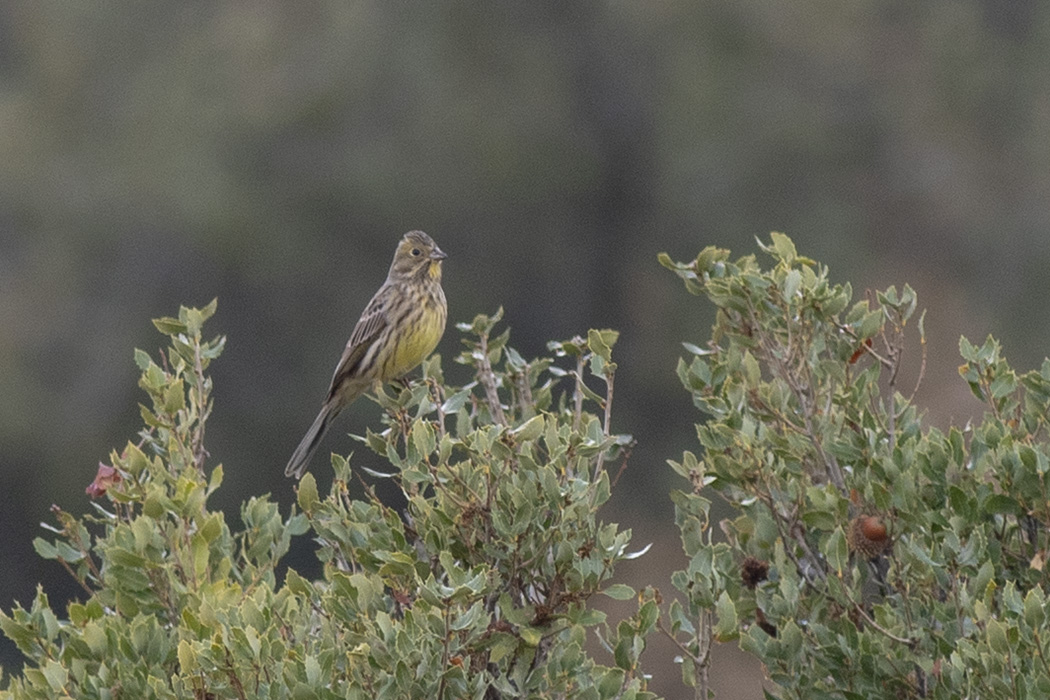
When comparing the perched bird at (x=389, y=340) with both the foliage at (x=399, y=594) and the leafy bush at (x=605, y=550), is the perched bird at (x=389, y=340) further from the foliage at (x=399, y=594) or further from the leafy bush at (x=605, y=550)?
the foliage at (x=399, y=594)

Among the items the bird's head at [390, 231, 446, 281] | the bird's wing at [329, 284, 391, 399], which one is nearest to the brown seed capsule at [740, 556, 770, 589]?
the bird's wing at [329, 284, 391, 399]

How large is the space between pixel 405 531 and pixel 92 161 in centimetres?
1985

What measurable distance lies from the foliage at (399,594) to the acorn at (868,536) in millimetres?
484

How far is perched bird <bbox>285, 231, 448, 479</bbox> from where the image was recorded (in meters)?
6.04

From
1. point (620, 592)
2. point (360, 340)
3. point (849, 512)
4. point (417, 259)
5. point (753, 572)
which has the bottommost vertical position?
point (620, 592)

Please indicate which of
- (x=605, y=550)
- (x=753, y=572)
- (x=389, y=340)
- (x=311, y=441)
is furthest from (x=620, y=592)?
(x=389, y=340)

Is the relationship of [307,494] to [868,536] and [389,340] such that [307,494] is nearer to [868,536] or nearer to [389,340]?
[868,536]

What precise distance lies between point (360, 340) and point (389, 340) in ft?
0.40

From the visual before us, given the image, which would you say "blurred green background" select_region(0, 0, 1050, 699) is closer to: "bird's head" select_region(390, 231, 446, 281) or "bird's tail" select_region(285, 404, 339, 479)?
"bird's head" select_region(390, 231, 446, 281)

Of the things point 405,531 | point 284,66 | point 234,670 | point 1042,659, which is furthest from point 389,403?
point 284,66

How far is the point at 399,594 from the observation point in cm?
297

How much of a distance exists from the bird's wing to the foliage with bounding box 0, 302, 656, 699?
254 cm

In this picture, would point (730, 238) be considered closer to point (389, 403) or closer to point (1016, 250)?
point (1016, 250)

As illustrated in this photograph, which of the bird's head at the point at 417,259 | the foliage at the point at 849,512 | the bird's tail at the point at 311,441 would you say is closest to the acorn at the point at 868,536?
the foliage at the point at 849,512
